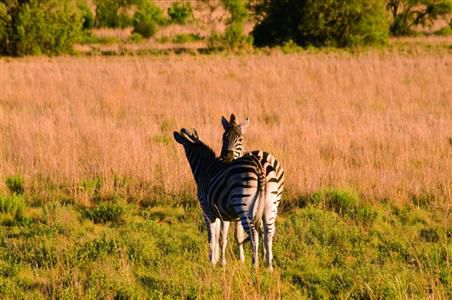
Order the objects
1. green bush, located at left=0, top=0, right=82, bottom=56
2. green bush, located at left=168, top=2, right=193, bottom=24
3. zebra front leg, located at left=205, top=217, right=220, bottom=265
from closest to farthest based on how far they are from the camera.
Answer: zebra front leg, located at left=205, top=217, right=220, bottom=265, green bush, located at left=0, top=0, right=82, bottom=56, green bush, located at left=168, top=2, right=193, bottom=24

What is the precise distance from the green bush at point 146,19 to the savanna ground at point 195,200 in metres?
24.6

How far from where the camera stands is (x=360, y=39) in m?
30.2

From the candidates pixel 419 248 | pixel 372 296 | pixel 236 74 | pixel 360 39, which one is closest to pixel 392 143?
pixel 419 248

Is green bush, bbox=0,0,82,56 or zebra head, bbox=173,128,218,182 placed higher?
green bush, bbox=0,0,82,56

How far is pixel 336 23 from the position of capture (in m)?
30.5

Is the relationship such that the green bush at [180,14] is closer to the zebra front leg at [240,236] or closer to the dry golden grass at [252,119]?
the dry golden grass at [252,119]

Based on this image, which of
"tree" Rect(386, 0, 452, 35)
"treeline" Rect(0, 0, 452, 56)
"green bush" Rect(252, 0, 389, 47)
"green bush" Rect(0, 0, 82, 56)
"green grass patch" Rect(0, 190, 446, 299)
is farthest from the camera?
"tree" Rect(386, 0, 452, 35)

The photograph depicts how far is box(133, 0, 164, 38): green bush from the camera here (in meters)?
39.7

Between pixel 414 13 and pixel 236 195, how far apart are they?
37958 millimetres

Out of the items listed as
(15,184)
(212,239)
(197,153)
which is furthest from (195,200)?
(15,184)

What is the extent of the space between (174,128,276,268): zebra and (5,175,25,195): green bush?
146 inches

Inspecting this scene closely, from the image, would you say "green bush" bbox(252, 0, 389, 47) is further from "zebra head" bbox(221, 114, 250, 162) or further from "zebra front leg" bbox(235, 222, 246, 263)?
"zebra front leg" bbox(235, 222, 246, 263)

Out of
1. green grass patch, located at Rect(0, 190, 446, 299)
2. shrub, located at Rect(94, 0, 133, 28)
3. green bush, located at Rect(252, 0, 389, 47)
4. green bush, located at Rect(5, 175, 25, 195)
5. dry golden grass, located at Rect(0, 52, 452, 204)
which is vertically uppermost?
shrub, located at Rect(94, 0, 133, 28)

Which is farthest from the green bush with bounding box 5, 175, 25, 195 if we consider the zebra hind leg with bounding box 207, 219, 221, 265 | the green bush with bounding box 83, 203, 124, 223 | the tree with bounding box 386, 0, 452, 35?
the tree with bounding box 386, 0, 452, 35
